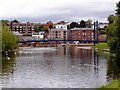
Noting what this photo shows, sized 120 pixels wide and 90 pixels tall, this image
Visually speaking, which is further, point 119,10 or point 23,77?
point 119,10

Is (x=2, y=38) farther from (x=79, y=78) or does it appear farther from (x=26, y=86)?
(x=26, y=86)

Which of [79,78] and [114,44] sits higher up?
[114,44]

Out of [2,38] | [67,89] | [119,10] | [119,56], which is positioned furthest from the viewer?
[2,38]


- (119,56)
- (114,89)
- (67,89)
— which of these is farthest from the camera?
(119,56)

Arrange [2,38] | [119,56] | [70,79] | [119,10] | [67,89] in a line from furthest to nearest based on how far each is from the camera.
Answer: [2,38] → [119,10] → [119,56] → [70,79] → [67,89]

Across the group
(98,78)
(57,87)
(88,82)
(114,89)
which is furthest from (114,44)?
(114,89)

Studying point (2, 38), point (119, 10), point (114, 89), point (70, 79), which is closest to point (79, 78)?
point (70, 79)

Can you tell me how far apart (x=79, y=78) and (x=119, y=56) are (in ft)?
43.3

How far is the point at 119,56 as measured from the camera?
192ft

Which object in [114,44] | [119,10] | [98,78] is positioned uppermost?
[119,10]

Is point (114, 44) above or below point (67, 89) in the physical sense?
above

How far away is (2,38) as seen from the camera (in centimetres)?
10112

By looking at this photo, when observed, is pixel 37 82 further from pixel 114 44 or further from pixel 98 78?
pixel 114 44

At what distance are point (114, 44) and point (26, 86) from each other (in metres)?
24.0
